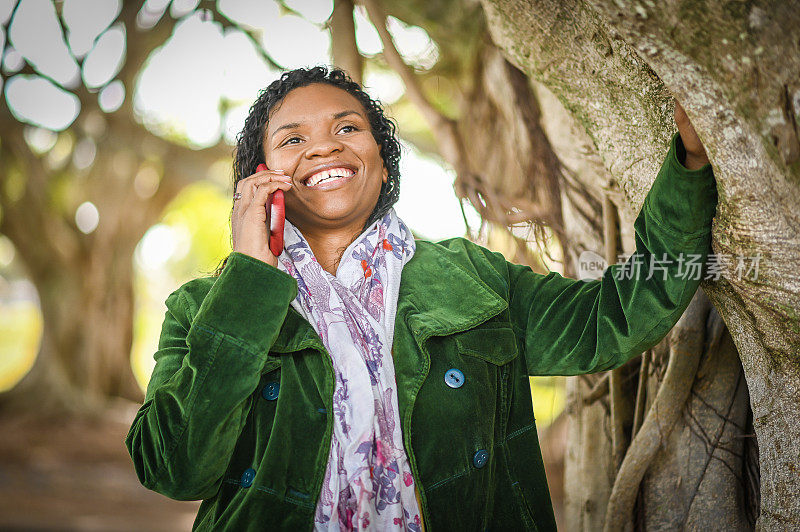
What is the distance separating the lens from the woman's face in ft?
5.87

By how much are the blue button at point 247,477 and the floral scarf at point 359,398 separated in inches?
7.1

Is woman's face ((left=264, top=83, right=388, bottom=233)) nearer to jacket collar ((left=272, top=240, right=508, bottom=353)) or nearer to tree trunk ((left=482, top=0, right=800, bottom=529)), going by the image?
jacket collar ((left=272, top=240, right=508, bottom=353))

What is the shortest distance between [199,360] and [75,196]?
694 centimetres

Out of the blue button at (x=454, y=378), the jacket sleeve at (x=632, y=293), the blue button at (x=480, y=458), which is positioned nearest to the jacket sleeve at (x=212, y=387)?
the blue button at (x=454, y=378)

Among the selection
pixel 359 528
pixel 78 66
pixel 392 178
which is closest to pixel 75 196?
pixel 78 66

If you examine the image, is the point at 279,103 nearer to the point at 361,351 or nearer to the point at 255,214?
the point at 255,214

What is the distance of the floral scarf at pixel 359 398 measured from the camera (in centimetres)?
157

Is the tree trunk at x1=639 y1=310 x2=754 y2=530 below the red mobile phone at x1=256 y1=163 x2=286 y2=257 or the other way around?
below

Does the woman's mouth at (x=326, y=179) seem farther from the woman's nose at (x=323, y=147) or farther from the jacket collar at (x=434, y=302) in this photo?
the jacket collar at (x=434, y=302)

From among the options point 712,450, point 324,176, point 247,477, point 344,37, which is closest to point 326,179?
point 324,176

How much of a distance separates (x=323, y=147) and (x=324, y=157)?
3 cm

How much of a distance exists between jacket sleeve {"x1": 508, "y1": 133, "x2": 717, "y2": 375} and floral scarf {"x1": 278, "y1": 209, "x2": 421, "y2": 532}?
42 cm

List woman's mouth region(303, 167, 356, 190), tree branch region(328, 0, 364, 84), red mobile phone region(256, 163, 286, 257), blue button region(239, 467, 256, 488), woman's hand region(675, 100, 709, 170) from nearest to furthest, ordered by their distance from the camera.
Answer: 1. woman's hand region(675, 100, 709, 170)
2. blue button region(239, 467, 256, 488)
3. red mobile phone region(256, 163, 286, 257)
4. woman's mouth region(303, 167, 356, 190)
5. tree branch region(328, 0, 364, 84)

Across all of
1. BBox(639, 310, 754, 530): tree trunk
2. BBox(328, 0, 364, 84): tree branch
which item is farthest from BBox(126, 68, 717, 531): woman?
BBox(328, 0, 364, 84): tree branch
